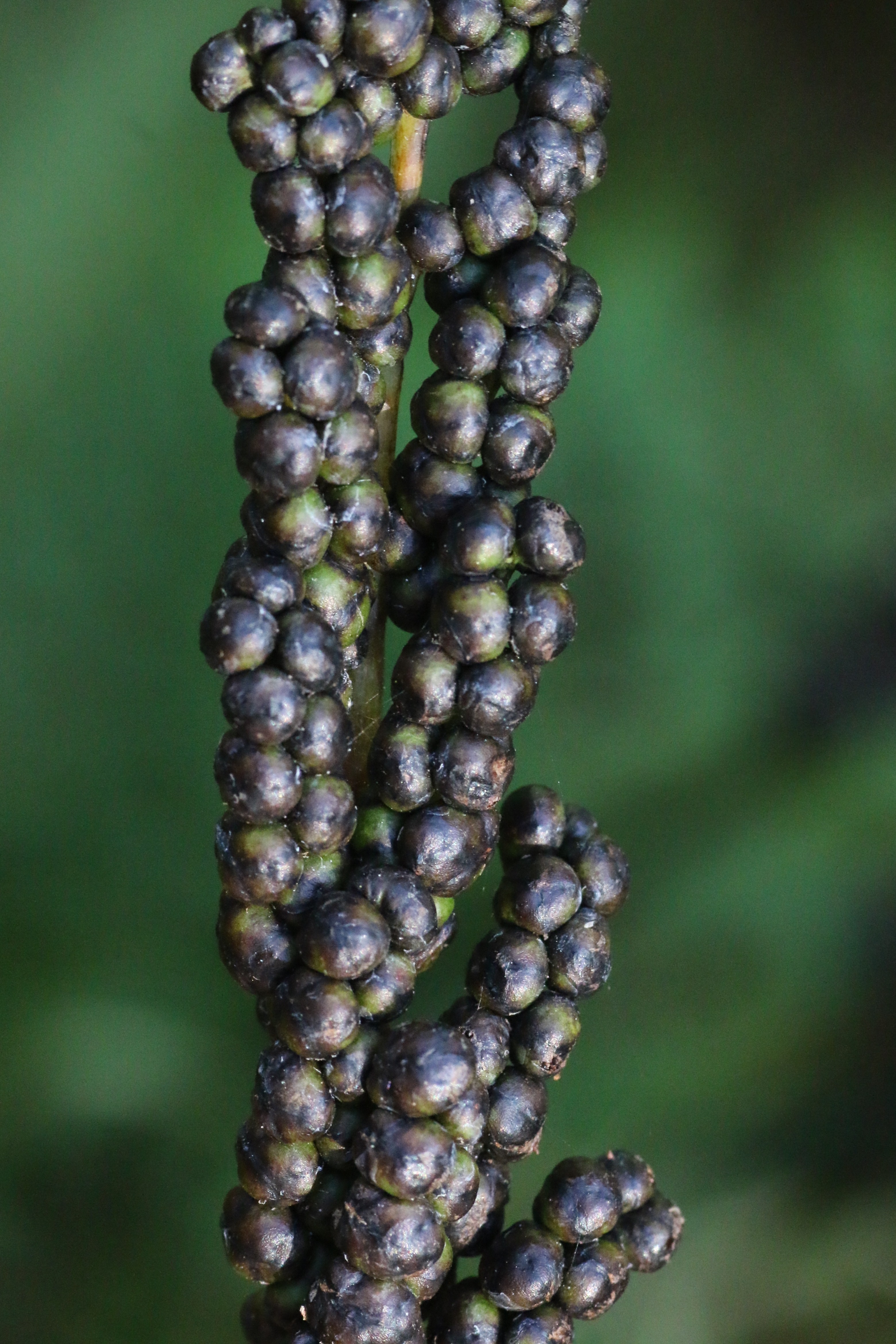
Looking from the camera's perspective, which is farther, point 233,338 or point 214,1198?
point 214,1198

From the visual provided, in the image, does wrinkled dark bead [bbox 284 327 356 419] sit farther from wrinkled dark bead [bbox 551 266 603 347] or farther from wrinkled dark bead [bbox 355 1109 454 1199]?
wrinkled dark bead [bbox 355 1109 454 1199]

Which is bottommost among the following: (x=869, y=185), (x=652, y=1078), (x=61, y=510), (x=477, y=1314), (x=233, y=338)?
(x=477, y=1314)

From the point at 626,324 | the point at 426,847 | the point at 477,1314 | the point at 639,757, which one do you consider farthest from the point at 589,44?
the point at 477,1314

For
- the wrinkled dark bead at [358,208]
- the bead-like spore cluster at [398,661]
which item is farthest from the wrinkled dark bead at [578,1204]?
the wrinkled dark bead at [358,208]

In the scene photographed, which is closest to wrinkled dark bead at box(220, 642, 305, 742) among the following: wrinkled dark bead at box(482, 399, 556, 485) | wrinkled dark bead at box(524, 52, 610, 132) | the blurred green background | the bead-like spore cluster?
the bead-like spore cluster

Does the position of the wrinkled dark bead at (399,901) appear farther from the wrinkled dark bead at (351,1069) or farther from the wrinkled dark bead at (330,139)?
the wrinkled dark bead at (330,139)

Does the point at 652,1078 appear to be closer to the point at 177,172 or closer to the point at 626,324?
the point at 626,324
